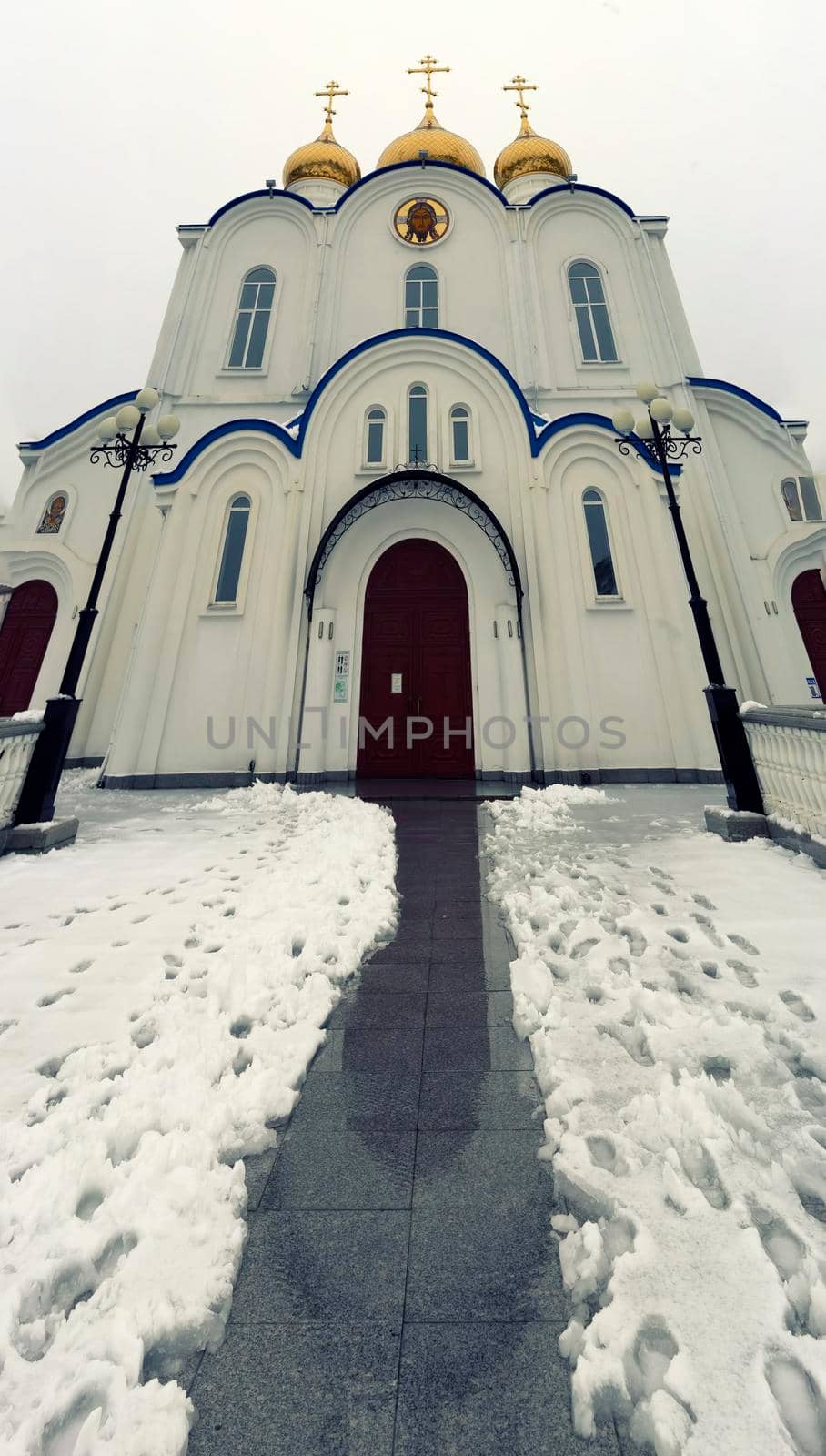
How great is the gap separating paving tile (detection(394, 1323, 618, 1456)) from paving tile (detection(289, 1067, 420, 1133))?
78 cm

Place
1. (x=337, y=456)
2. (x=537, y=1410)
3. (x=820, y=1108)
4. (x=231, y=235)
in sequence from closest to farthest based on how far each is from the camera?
1. (x=537, y=1410)
2. (x=820, y=1108)
3. (x=337, y=456)
4. (x=231, y=235)

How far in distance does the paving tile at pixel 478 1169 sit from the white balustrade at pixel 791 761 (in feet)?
14.4

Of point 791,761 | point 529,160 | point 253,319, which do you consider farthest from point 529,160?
point 791,761

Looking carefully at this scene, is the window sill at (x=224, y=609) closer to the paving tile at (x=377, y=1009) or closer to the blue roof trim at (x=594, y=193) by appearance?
the paving tile at (x=377, y=1009)

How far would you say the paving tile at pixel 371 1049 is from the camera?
2.48 meters

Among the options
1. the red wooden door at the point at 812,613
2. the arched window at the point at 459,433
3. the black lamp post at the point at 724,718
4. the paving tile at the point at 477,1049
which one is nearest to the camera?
the paving tile at the point at 477,1049

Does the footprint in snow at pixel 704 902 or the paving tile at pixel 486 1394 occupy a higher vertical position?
the footprint in snow at pixel 704 902

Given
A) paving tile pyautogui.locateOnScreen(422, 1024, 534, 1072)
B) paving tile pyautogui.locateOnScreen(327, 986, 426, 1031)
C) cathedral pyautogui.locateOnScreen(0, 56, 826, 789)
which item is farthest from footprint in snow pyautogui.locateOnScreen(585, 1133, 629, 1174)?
cathedral pyautogui.locateOnScreen(0, 56, 826, 789)

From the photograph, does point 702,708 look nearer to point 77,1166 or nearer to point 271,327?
point 77,1166

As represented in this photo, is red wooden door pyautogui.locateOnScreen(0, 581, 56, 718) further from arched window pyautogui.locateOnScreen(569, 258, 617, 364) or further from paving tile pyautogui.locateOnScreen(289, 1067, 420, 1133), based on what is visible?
arched window pyautogui.locateOnScreen(569, 258, 617, 364)

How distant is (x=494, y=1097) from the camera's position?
2230 mm

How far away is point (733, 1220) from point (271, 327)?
17.6 m

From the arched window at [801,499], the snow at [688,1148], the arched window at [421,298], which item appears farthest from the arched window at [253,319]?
the snow at [688,1148]

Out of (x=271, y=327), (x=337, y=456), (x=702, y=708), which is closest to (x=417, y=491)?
(x=337, y=456)
